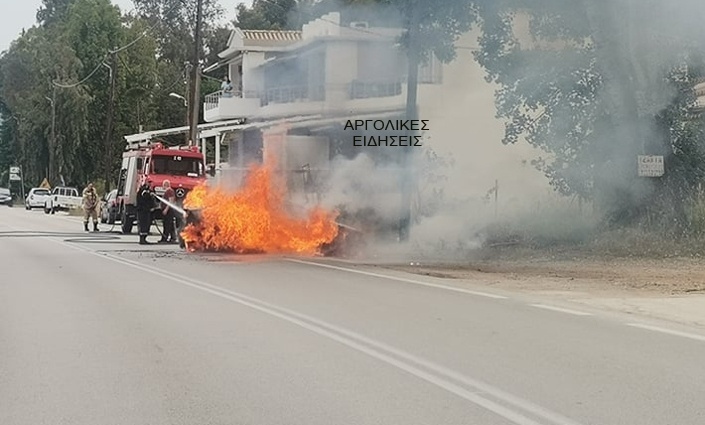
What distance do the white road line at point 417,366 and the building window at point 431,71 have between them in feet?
36.8

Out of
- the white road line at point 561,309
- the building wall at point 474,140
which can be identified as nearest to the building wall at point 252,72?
the building wall at point 474,140

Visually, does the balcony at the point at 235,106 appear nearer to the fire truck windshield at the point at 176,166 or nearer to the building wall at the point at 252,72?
the building wall at the point at 252,72

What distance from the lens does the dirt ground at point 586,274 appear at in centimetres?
1593

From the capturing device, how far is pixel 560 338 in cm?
1055

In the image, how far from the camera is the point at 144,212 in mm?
26516

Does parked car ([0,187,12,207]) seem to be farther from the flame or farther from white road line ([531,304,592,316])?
white road line ([531,304,592,316])

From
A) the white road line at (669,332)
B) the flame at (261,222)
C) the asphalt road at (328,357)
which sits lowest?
the asphalt road at (328,357)

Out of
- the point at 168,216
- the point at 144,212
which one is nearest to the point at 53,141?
the point at 168,216

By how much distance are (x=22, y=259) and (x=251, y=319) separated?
11.0 meters

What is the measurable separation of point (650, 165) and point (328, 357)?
14419mm

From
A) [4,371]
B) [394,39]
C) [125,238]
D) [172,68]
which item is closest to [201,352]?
[4,371]

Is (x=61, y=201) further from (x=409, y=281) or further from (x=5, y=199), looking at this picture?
(x=409, y=281)

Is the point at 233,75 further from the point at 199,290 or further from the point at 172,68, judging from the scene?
the point at 172,68

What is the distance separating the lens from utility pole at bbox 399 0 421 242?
2278cm
